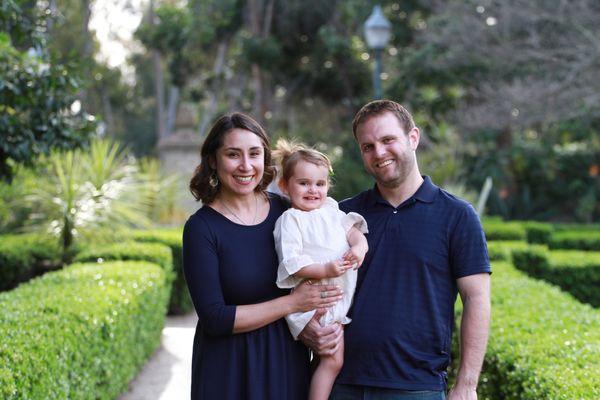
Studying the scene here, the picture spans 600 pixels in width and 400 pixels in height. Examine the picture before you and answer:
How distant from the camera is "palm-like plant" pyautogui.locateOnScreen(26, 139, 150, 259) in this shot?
9617 mm

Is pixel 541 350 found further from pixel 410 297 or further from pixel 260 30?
pixel 260 30

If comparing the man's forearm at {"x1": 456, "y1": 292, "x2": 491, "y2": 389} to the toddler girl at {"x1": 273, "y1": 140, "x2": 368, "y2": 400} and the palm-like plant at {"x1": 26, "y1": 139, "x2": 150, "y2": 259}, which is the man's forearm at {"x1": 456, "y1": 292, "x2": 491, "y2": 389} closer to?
the toddler girl at {"x1": 273, "y1": 140, "x2": 368, "y2": 400}

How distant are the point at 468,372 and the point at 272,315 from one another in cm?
72

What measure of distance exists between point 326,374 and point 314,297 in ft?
0.93

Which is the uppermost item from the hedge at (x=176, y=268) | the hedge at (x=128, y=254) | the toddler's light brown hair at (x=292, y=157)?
the toddler's light brown hair at (x=292, y=157)

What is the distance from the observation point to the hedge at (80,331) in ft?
12.2

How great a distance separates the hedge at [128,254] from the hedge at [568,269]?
443 centimetres

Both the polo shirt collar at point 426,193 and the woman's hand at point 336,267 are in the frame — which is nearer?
the woman's hand at point 336,267

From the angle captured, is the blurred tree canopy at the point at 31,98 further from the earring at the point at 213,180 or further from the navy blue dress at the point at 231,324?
the navy blue dress at the point at 231,324

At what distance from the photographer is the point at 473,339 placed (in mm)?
2768

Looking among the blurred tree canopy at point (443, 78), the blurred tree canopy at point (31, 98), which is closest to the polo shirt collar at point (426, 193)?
the blurred tree canopy at point (31, 98)

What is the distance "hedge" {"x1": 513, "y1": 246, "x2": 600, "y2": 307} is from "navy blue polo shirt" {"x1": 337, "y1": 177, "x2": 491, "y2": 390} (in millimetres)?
6943

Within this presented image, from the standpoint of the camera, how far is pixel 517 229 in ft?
40.2

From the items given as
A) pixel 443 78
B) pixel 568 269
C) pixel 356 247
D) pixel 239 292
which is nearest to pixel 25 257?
pixel 568 269
